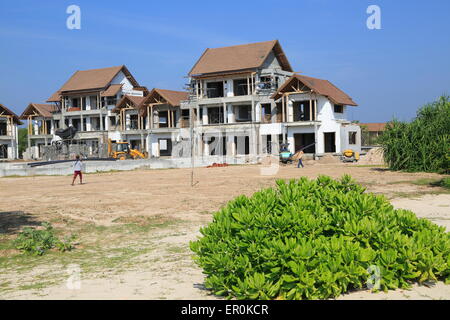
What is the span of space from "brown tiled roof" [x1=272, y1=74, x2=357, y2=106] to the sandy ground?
18.0 metres

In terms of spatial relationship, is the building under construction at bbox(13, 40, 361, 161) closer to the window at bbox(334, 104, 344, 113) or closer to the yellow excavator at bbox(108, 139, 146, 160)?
the window at bbox(334, 104, 344, 113)

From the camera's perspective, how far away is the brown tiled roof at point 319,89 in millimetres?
44000

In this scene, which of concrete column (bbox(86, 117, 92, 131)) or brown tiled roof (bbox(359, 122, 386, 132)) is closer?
concrete column (bbox(86, 117, 92, 131))

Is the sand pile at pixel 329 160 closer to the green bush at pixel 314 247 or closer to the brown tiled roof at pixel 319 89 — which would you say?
the brown tiled roof at pixel 319 89

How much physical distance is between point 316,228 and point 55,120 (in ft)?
208

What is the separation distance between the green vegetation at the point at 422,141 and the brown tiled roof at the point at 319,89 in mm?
15713

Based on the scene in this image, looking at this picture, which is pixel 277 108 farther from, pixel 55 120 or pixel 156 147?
pixel 55 120

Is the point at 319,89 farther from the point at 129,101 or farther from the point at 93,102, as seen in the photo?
the point at 93,102

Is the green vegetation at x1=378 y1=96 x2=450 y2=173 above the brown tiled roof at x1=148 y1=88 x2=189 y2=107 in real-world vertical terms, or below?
below

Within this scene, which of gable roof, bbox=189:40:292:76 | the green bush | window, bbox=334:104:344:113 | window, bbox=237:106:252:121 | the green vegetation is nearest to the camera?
the green bush

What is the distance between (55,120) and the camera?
6494 centimetres

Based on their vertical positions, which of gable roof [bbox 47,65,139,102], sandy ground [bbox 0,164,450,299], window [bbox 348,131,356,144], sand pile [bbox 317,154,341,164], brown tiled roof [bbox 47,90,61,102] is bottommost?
sandy ground [bbox 0,164,450,299]

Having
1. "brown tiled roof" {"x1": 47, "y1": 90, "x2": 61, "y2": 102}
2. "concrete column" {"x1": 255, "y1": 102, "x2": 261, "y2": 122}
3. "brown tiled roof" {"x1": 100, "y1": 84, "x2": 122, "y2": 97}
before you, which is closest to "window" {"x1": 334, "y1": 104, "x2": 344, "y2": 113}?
"concrete column" {"x1": 255, "y1": 102, "x2": 261, "y2": 122}

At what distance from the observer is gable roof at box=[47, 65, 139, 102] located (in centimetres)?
5896
